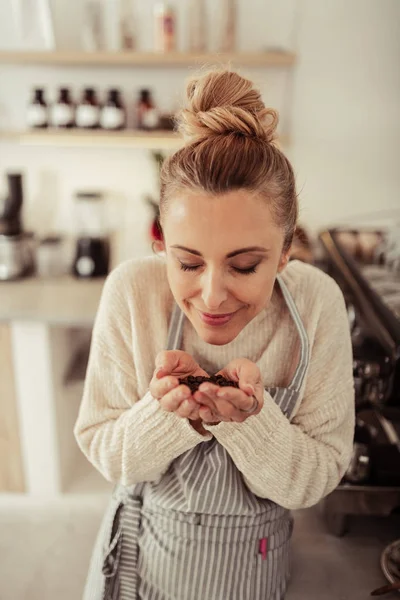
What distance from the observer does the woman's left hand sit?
640 millimetres

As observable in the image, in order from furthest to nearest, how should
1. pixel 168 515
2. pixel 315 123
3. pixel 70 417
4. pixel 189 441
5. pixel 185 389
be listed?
pixel 315 123, pixel 70 417, pixel 168 515, pixel 189 441, pixel 185 389

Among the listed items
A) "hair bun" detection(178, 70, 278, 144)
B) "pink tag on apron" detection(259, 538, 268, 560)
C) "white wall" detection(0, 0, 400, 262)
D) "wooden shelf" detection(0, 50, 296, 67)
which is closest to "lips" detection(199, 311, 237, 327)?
"hair bun" detection(178, 70, 278, 144)

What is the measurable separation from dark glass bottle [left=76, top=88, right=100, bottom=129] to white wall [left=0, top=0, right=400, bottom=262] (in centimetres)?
13

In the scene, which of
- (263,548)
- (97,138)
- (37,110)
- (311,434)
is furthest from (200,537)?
(37,110)

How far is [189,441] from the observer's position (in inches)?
30.8

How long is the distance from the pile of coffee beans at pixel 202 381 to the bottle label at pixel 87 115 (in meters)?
1.71

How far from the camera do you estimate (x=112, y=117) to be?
6.98 feet

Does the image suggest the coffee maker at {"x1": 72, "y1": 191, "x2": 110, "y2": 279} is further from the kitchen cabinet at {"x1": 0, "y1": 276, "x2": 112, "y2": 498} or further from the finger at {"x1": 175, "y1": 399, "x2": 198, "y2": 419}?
the finger at {"x1": 175, "y1": 399, "x2": 198, "y2": 419}

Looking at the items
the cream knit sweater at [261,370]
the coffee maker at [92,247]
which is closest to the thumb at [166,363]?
the cream knit sweater at [261,370]

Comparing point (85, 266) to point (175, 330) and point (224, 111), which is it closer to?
point (175, 330)

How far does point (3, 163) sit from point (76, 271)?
694mm

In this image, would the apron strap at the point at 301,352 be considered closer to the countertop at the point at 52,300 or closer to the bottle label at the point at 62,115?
the countertop at the point at 52,300

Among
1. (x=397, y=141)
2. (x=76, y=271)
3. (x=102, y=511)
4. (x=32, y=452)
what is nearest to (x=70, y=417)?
(x=32, y=452)

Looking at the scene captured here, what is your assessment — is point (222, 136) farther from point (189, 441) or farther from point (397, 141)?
point (397, 141)
